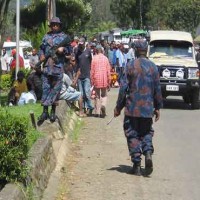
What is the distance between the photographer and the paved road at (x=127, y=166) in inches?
325

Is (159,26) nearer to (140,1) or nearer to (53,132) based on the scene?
(140,1)

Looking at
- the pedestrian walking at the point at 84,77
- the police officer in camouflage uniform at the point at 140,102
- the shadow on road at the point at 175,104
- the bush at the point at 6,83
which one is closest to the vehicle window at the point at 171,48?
the shadow on road at the point at 175,104

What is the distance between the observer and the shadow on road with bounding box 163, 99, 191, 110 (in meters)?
19.1

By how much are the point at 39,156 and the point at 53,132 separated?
3.16 metres

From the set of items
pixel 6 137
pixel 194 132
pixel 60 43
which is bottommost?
pixel 194 132

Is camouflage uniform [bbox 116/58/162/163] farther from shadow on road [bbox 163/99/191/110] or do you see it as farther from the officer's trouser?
shadow on road [bbox 163/99/191/110]

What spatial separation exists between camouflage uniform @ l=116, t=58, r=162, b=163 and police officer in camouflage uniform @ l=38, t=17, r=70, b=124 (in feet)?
6.44

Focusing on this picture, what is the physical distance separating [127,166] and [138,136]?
2.73 feet

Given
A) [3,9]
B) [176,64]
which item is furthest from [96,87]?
[176,64]

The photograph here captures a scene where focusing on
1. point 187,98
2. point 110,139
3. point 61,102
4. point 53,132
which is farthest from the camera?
point 187,98

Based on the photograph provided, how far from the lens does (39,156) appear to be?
7559mm

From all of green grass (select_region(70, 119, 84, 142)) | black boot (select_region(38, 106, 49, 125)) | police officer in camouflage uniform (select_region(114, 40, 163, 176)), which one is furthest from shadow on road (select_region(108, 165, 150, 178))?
green grass (select_region(70, 119, 84, 142))

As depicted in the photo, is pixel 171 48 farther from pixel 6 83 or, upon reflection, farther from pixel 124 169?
pixel 124 169

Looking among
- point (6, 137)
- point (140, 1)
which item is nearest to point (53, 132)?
point (6, 137)
